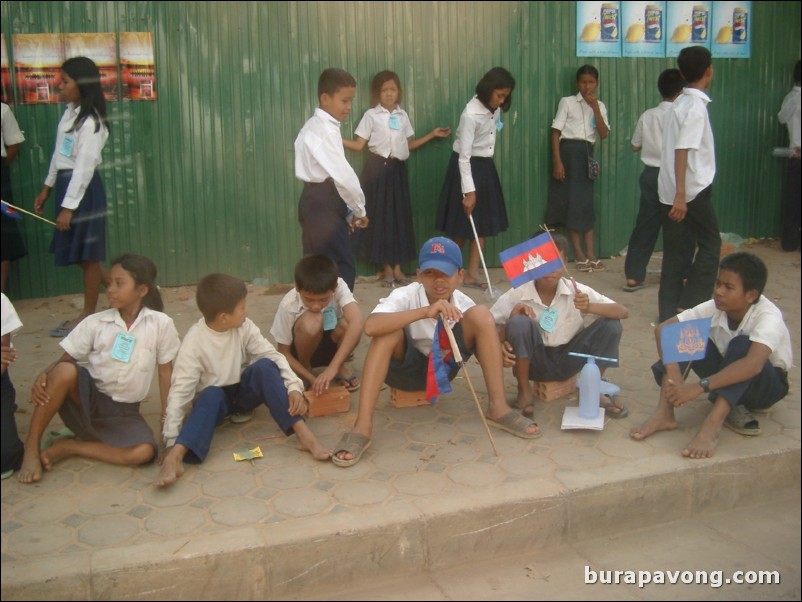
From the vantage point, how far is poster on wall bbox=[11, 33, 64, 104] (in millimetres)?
6574

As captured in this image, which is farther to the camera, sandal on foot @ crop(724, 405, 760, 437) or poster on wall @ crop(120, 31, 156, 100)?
poster on wall @ crop(120, 31, 156, 100)

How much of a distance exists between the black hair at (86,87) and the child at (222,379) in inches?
89.0

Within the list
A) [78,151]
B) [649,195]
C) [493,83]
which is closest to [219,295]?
[78,151]

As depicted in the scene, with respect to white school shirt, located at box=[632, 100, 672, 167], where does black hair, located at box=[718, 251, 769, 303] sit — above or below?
below

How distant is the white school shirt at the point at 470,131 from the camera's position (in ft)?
23.5

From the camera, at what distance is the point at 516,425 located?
439cm

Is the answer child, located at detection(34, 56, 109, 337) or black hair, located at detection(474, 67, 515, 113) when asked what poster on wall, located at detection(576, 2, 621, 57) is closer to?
black hair, located at detection(474, 67, 515, 113)

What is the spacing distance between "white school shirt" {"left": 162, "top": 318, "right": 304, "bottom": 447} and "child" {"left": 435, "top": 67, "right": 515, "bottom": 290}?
3.23 m

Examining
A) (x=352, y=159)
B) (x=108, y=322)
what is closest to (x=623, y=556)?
(x=108, y=322)

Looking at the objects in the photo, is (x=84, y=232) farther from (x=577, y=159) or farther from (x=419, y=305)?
(x=577, y=159)

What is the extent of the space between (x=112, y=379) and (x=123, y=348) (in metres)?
0.16

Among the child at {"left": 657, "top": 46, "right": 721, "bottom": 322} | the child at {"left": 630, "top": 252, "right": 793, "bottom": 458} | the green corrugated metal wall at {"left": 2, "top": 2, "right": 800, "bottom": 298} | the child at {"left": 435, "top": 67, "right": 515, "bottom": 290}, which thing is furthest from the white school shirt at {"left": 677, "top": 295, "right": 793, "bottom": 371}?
the green corrugated metal wall at {"left": 2, "top": 2, "right": 800, "bottom": 298}

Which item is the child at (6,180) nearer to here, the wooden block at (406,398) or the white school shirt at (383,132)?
the white school shirt at (383,132)

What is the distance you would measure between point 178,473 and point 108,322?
80 centimetres
